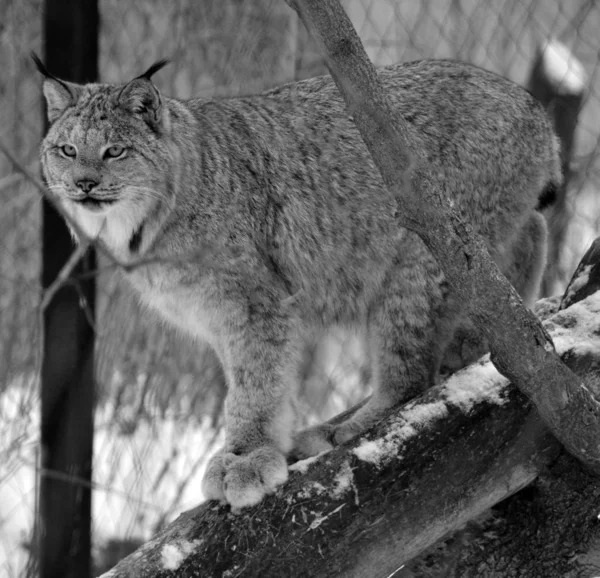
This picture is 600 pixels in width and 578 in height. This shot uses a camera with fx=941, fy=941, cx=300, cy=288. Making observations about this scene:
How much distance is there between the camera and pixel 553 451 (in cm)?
246

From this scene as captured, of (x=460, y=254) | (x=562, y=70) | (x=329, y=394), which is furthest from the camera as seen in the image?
(x=329, y=394)

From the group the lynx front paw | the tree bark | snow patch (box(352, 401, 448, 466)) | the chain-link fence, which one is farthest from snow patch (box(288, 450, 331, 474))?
the chain-link fence

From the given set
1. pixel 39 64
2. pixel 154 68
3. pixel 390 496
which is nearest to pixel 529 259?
pixel 390 496

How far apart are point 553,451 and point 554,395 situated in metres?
0.30

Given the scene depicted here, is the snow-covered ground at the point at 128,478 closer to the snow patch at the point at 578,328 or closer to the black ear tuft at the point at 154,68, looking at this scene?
the black ear tuft at the point at 154,68

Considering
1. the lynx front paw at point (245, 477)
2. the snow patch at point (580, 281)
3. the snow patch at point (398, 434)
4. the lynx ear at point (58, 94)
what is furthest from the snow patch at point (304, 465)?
the lynx ear at point (58, 94)

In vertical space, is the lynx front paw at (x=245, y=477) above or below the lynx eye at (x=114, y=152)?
below

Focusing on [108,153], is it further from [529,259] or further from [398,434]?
[529,259]

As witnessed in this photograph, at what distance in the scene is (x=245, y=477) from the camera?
261 centimetres

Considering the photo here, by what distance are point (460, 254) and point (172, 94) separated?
8.73ft

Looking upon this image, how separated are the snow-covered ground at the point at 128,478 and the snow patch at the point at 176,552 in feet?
4.98

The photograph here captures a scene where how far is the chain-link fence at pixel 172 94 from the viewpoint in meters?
4.15

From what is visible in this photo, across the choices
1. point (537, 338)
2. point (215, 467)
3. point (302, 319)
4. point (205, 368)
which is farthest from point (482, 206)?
point (205, 368)

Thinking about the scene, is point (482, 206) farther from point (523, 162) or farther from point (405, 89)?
point (405, 89)
